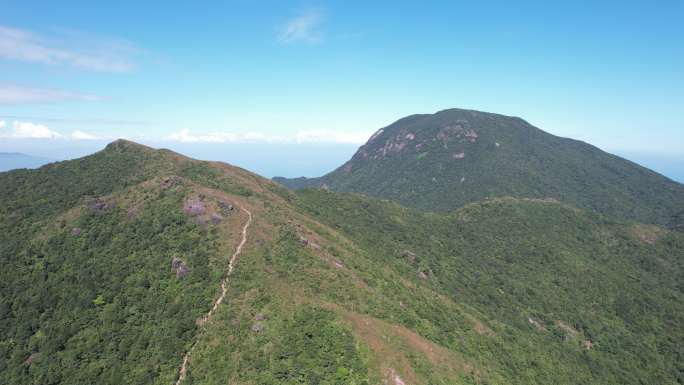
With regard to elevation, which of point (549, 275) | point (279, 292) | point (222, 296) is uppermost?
point (279, 292)

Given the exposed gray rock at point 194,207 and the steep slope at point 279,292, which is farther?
the exposed gray rock at point 194,207

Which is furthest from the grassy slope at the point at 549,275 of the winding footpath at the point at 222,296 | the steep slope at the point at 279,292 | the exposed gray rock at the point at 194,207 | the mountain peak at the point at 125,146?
the mountain peak at the point at 125,146

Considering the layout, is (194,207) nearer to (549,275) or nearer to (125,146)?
(125,146)

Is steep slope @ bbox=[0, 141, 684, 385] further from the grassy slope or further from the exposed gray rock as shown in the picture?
the grassy slope

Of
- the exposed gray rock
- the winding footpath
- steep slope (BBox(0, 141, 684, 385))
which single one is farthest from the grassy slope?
the exposed gray rock

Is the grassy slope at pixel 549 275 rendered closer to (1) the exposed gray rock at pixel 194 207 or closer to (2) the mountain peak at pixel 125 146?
(1) the exposed gray rock at pixel 194 207

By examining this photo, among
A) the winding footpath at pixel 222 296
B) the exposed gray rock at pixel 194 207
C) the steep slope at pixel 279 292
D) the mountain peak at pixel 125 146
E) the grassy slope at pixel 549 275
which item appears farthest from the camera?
the mountain peak at pixel 125 146

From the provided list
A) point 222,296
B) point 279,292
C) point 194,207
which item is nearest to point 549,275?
point 279,292

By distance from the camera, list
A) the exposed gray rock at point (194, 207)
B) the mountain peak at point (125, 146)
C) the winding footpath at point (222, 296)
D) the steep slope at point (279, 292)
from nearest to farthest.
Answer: the winding footpath at point (222, 296) < the steep slope at point (279, 292) < the exposed gray rock at point (194, 207) < the mountain peak at point (125, 146)

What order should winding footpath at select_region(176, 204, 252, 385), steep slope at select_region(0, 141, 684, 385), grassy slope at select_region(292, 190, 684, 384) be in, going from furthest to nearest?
grassy slope at select_region(292, 190, 684, 384) → steep slope at select_region(0, 141, 684, 385) → winding footpath at select_region(176, 204, 252, 385)
